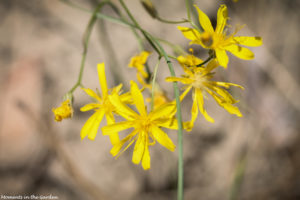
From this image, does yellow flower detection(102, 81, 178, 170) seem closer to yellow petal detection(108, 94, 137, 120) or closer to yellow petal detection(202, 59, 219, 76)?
yellow petal detection(108, 94, 137, 120)

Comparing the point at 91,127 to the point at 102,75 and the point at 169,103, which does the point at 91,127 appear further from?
the point at 169,103

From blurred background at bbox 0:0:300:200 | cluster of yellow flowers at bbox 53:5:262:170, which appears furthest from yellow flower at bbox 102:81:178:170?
blurred background at bbox 0:0:300:200

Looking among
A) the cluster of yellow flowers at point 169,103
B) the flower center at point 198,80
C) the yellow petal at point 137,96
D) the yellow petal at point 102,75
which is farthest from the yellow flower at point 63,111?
the flower center at point 198,80

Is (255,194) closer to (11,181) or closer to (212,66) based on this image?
(212,66)

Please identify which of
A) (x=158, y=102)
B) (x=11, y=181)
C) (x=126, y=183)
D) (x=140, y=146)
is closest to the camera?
(x=140, y=146)

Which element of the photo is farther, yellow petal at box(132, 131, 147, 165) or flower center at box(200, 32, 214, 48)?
Answer: yellow petal at box(132, 131, 147, 165)

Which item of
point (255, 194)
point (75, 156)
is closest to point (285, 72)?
point (255, 194)

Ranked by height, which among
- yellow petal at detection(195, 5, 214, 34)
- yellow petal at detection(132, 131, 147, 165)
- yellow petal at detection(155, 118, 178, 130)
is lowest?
yellow petal at detection(132, 131, 147, 165)

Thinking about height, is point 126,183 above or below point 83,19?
below
